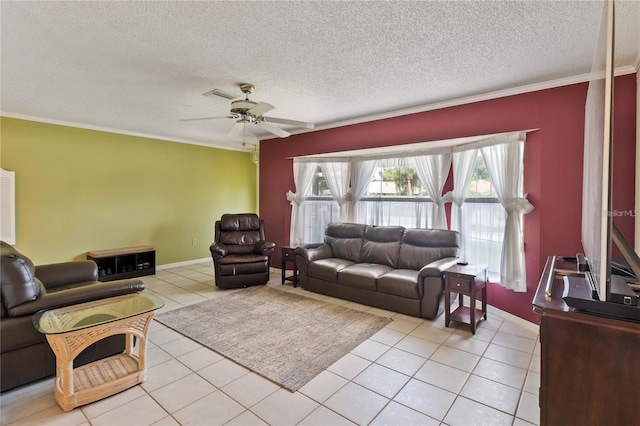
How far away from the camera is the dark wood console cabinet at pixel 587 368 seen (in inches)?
44.6

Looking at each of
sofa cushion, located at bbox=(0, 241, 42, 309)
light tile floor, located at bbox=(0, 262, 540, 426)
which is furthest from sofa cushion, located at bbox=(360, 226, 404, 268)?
sofa cushion, located at bbox=(0, 241, 42, 309)

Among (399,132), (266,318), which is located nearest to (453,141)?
(399,132)

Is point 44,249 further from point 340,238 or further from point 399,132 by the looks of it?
point 399,132

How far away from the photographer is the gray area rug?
2594mm

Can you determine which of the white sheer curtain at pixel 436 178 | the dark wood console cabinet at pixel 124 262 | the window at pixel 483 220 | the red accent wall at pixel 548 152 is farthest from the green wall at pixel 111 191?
the window at pixel 483 220

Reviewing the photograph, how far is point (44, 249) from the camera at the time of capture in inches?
184

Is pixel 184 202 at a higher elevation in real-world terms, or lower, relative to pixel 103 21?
lower

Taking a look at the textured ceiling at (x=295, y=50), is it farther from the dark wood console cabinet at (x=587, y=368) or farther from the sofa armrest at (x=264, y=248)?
the sofa armrest at (x=264, y=248)

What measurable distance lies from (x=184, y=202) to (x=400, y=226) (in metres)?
4.51

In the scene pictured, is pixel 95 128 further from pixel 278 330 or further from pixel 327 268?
pixel 278 330

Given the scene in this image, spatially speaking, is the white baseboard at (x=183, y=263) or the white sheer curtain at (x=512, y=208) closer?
Result: the white sheer curtain at (x=512, y=208)

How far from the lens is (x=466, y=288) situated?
3.17m

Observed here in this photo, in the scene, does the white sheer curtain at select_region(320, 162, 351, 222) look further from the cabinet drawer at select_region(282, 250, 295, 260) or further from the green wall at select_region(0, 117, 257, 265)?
the green wall at select_region(0, 117, 257, 265)

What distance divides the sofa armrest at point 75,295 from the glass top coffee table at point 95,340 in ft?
0.17
